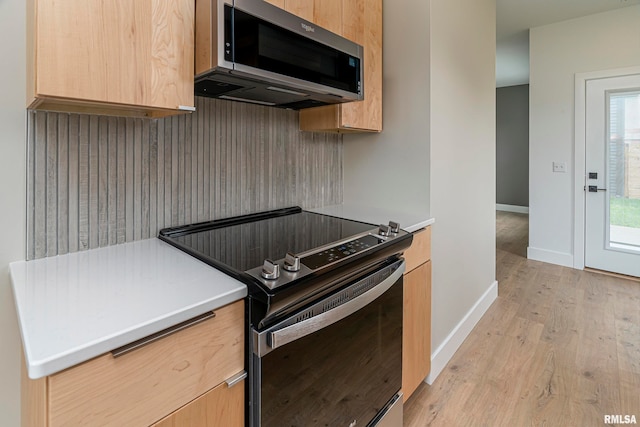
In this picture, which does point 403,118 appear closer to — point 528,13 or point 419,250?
point 419,250

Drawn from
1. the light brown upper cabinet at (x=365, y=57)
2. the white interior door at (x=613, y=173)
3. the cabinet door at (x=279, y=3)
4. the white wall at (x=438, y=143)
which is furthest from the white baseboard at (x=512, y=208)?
the cabinet door at (x=279, y=3)

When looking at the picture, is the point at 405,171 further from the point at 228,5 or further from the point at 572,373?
the point at 572,373

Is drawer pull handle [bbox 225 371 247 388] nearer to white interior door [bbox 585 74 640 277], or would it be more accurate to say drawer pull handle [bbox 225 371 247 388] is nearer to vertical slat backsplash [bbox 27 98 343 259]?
vertical slat backsplash [bbox 27 98 343 259]

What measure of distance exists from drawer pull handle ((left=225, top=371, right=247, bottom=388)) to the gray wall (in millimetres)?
8059

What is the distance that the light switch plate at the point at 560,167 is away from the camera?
378 centimetres

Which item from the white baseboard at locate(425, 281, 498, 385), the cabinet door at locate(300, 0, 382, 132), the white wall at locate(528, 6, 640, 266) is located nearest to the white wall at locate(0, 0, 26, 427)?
the cabinet door at locate(300, 0, 382, 132)

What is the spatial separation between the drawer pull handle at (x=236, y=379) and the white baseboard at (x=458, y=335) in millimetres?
1376

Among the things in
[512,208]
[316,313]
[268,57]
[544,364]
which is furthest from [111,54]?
[512,208]

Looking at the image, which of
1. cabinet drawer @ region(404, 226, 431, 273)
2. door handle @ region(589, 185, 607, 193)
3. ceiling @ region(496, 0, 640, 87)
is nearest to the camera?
cabinet drawer @ region(404, 226, 431, 273)

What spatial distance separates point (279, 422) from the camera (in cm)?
94

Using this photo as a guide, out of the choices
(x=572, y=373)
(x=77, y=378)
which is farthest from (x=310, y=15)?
(x=572, y=373)

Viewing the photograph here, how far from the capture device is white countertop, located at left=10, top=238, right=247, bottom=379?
2.00 ft

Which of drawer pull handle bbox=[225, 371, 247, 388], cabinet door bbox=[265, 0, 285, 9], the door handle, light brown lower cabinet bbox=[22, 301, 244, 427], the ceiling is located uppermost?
the ceiling

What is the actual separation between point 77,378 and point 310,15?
1435 mm
